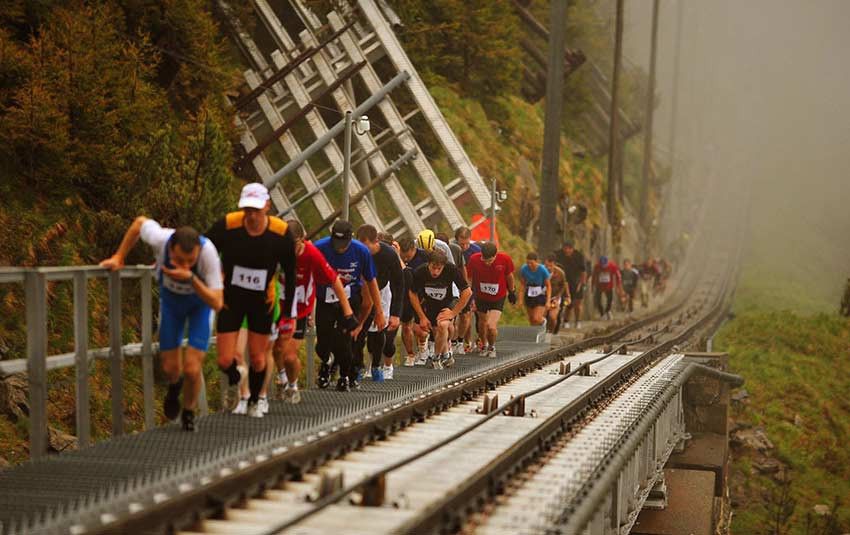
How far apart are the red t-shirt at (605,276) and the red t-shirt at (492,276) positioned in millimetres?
17209

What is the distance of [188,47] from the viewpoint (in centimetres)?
2877

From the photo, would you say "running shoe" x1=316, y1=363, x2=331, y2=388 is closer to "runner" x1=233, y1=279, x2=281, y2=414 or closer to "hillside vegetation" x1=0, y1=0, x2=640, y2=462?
"runner" x1=233, y1=279, x2=281, y2=414

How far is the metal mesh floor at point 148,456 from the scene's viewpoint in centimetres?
807

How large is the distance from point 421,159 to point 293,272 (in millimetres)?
25422

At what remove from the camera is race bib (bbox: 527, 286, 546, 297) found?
24.4 meters

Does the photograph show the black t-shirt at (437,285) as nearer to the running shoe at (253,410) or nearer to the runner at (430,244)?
the runner at (430,244)

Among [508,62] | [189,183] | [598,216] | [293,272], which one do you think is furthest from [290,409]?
[598,216]

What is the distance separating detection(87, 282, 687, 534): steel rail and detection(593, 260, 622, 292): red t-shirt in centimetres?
2097

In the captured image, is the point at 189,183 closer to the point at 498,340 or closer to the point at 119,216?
the point at 119,216

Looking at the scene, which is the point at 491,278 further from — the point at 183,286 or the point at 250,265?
the point at 183,286

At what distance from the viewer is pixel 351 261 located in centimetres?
1400

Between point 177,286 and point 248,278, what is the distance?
1.01m

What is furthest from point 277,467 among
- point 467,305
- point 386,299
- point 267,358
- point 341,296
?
point 467,305

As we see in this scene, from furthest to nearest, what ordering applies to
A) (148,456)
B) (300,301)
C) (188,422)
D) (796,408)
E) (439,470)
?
(796,408), (300,301), (188,422), (439,470), (148,456)
